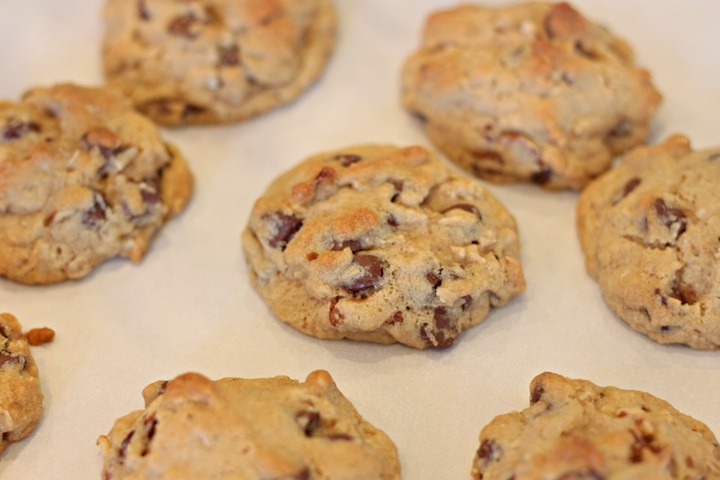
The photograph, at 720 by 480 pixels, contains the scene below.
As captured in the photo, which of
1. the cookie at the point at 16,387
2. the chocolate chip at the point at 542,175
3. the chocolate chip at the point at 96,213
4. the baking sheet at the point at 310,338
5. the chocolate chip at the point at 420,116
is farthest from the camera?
the chocolate chip at the point at 420,116

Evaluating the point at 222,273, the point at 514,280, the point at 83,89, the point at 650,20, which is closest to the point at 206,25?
the point at 83,89

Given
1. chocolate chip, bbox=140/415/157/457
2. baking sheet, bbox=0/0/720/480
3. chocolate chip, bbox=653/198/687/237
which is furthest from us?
chocolate chip, bbox=653/198/687/237

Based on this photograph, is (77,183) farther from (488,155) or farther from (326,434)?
(488,155)

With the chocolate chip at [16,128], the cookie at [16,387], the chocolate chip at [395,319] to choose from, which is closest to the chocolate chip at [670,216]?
the chocolate chip at [395,319]

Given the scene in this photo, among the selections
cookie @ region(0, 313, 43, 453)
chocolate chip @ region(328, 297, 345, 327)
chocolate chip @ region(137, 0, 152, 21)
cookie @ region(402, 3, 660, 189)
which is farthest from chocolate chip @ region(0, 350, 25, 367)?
cookie @ region(402, 3, 660, 189)

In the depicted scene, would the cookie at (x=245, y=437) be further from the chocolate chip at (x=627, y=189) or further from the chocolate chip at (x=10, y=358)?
the chocolate chip at (x=627, y=189)

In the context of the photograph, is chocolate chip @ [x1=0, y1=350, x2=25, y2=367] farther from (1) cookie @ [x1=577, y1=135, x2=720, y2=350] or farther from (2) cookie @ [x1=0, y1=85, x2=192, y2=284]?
(1) cookie @ [x1=577, y1=135, x2=720, y2=350]

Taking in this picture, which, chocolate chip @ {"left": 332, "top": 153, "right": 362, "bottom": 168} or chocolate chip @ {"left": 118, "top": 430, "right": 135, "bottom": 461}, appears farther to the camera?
chocolate chip @ {"left": 332, "top": 153, "right": 362, "bottom": 168}
